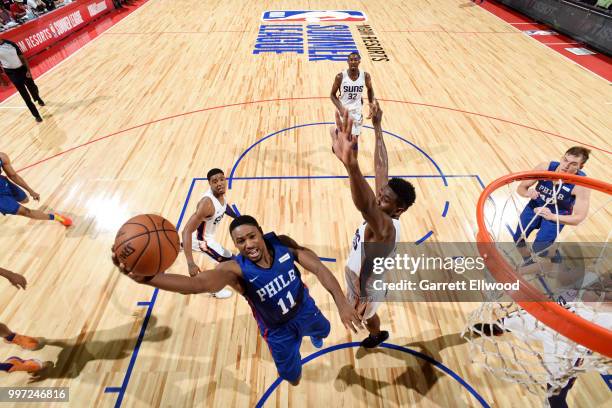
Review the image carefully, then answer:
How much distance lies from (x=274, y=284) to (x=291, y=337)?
0.54m

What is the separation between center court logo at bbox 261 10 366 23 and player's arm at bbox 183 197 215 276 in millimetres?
12195

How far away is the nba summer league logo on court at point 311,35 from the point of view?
1089cm

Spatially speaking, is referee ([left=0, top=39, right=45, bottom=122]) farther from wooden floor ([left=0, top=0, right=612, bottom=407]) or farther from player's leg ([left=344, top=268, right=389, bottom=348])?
player's leg ([left=344, top=268, right=389, bottom=348])

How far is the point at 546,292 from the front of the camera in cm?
250

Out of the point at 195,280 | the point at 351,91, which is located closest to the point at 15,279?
the point at 195,280

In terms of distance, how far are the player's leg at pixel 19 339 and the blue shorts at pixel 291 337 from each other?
254 centimetres

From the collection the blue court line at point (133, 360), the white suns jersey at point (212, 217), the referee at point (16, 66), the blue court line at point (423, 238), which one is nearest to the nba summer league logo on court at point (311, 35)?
the referee at point (16, 66)

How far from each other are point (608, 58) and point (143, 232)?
1382cm

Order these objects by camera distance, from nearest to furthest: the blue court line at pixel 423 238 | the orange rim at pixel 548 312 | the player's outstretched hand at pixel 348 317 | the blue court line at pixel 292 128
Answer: the orange rim at pixel 548 312
the player's outstretched hand at pixel 348 317
the blue court line at pixel 423 238
the blue court line at pixel 292 128

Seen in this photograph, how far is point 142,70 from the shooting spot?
982cm

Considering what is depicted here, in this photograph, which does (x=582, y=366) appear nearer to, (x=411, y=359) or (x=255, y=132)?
(x=411, y=359)

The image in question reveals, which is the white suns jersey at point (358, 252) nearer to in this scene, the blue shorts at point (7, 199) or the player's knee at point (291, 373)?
the player's knee at point (291, 373)

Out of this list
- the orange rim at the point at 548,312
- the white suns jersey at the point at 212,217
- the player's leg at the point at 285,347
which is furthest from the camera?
the white suns jersey at the point at 212,217

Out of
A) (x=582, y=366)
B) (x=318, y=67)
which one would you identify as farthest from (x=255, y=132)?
(x=582, y=366)
